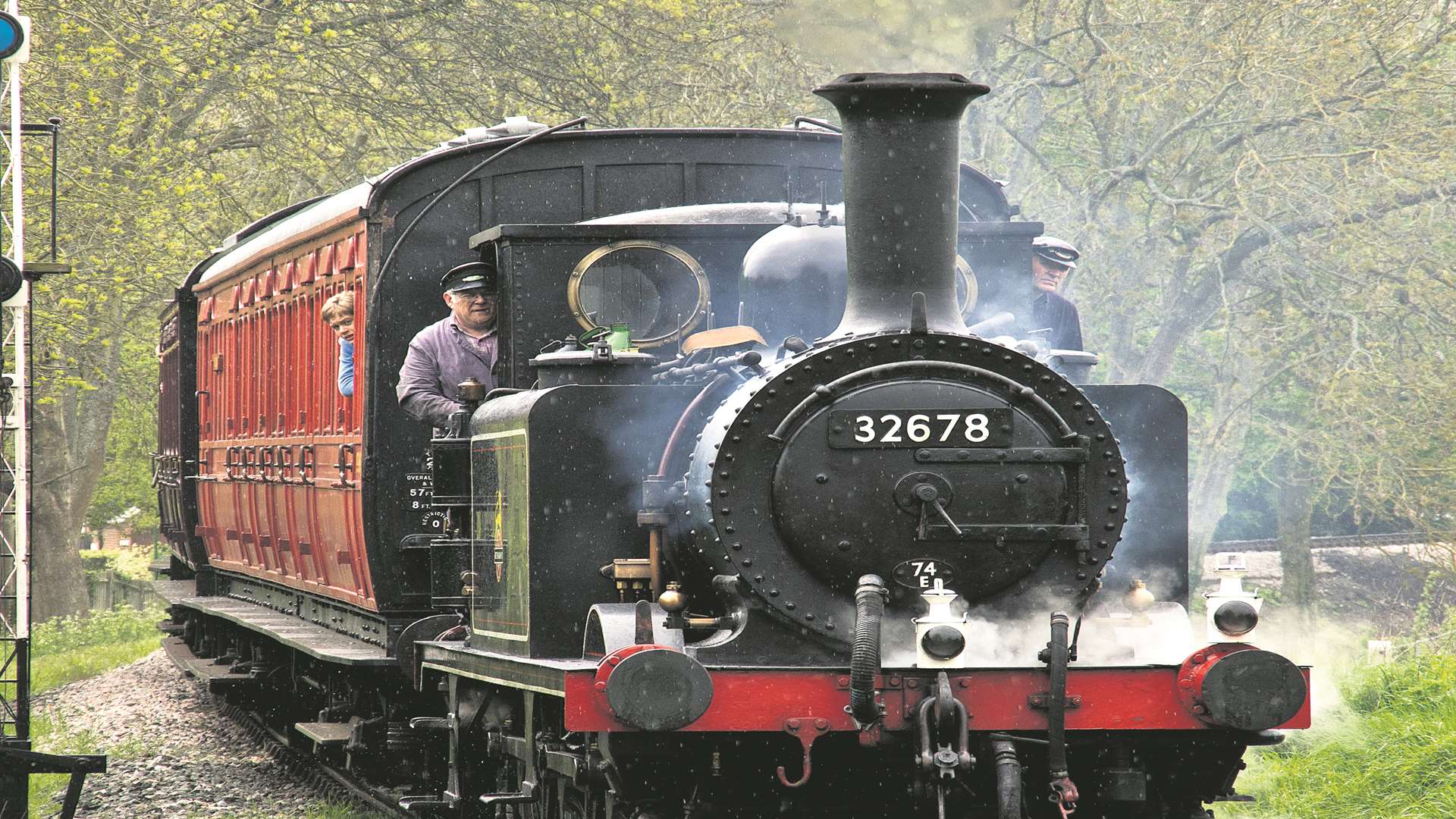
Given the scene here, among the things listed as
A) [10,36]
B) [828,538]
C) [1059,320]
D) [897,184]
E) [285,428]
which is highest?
[10,36]

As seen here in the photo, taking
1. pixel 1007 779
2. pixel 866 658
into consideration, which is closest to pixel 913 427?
→ pixel 866 658

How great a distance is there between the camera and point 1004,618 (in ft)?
18.5

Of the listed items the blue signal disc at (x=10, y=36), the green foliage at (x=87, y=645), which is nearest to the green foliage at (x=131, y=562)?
the green foliage at (x=87, y=645)

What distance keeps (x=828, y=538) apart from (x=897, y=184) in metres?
1.13

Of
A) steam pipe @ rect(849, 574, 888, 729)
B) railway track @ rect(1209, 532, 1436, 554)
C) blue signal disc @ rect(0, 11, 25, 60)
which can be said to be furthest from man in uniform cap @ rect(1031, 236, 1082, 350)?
railway track @ rect(1209, 532, 1436, 554)

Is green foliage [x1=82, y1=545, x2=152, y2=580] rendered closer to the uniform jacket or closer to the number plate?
the uniform jacket

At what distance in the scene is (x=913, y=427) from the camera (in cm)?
546

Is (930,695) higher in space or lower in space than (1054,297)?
lower

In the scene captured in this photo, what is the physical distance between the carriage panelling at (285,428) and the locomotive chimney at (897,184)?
132 inches

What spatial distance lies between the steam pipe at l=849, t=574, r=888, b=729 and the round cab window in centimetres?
185

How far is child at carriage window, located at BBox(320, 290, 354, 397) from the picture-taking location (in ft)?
29.1

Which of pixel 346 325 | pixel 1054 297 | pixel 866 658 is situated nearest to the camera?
pixel 866 658

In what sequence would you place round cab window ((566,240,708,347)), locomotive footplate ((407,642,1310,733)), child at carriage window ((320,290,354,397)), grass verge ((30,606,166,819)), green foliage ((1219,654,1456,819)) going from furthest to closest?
grass verge ((30,606,166,819)), child at carriage window ((320,290,354,397)), green foliage ((1219,654,1456,819)), round cab window ((566,240,708,347)), locomotive footplate ((407,642,1310,733))

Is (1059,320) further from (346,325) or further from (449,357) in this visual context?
(346,325)
